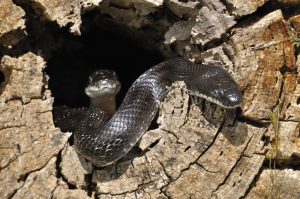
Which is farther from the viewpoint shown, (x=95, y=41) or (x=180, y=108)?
(x=95, y=41)

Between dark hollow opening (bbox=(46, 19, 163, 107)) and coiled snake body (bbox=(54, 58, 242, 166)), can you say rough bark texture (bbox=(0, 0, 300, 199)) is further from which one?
dark hollow opening (bbox=(46, 19, 163, 107))

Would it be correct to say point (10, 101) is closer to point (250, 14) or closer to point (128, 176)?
point (128, 176)

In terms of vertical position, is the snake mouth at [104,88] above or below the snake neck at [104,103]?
above

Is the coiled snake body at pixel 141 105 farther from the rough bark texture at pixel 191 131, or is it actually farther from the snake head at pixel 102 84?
the snake head at pixel 102 84

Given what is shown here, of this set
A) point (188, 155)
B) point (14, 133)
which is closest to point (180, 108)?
point (188, 155)

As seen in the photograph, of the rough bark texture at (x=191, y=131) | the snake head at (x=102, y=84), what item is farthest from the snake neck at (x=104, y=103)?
the rough bark texture at (x=191, y=131)

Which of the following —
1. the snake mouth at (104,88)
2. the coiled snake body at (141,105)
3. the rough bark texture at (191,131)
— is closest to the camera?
the rough bark texture at (191,131)
